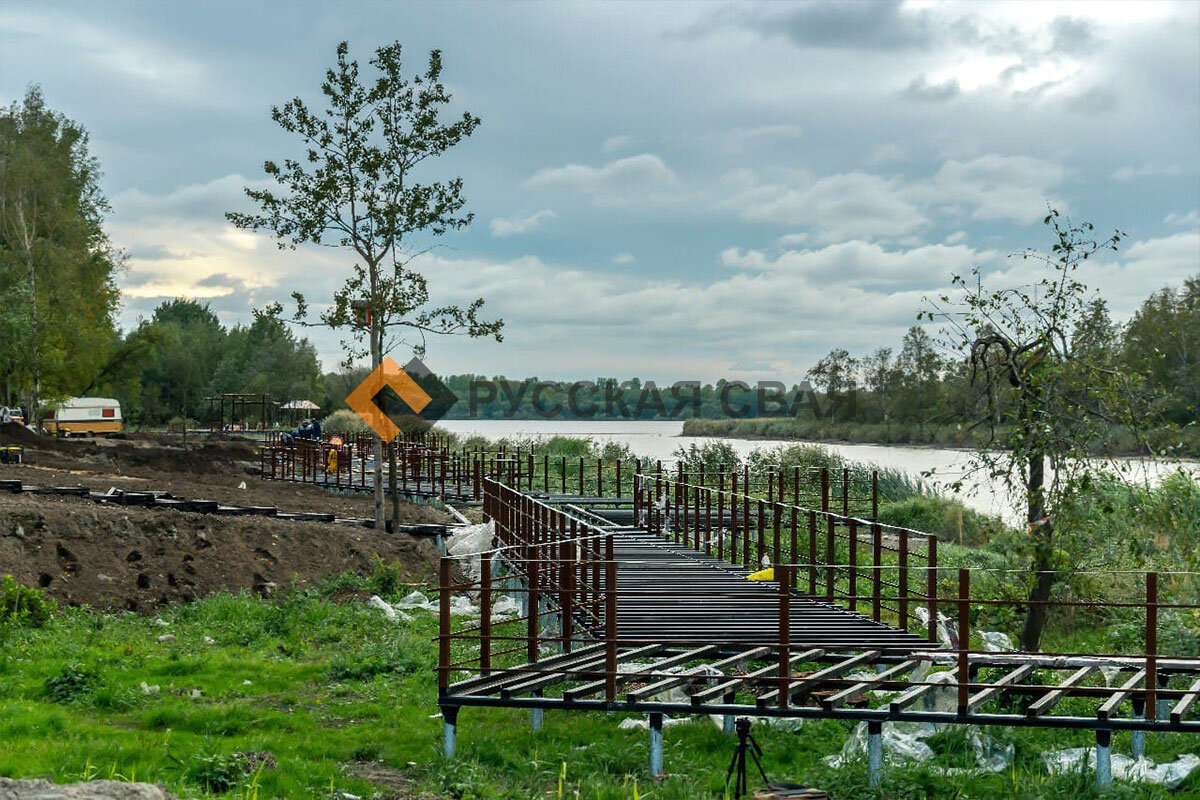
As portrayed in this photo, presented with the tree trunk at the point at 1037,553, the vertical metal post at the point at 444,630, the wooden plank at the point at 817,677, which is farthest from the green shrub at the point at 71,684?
the tree trunk at the point at 1037,553

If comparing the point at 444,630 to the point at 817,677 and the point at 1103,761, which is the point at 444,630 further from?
the point at 1103,761

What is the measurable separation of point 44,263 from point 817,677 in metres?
47.4

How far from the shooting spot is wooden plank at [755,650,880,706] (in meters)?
8.31

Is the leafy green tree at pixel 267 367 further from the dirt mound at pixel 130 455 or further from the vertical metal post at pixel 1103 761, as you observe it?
the vertical metal post at pixel 1103 761

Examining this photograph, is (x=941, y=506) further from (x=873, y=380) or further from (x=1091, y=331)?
(x=873, y=380)

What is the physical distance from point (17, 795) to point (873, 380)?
72.8m

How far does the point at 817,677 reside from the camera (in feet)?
27.7

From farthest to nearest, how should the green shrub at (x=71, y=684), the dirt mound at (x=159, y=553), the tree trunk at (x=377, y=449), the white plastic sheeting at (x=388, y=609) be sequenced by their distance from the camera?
1. the tree trunk at (x=377, y=449)
2. the dirt mound at (x=159, y=553)
3. the white plastic sheeting at (x=388, y=609)
4. the green shrub at (x=71, y=684)

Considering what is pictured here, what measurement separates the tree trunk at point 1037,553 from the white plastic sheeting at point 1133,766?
12.3 ft

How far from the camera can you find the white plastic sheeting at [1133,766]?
321 inches

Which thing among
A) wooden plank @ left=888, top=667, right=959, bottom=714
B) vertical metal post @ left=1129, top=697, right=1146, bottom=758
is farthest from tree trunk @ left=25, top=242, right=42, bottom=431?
vertical metal post @ left=1129, top=697, right=1146, bottom=758

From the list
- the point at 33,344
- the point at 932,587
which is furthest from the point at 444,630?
the point at 33,344

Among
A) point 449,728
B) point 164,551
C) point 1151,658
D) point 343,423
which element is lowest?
point 449,728

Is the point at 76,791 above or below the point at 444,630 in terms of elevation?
below
